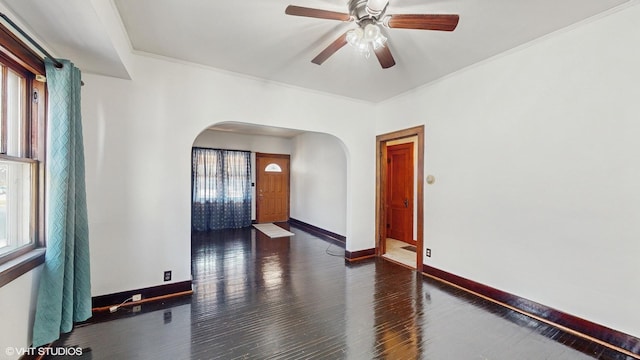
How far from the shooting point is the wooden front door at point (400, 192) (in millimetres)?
5613

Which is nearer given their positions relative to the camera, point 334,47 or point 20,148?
→ point 20,148

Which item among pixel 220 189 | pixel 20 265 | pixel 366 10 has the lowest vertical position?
pixel 20 265

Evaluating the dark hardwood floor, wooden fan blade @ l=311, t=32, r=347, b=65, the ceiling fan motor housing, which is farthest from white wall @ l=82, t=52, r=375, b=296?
the ceiling fan motor housing

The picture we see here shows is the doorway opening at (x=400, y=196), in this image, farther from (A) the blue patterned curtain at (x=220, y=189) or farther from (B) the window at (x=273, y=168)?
(A) the blue patterned curtain at (x=220, y=189)

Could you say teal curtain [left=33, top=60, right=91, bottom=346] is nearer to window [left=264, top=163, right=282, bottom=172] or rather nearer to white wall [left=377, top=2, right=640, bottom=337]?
white wall [left=377, top=2, right=640, bottom=337]

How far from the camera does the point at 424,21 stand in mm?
1754

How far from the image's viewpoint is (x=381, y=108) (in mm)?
4488

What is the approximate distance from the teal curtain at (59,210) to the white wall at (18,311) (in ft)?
0.15

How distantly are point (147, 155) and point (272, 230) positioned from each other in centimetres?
421

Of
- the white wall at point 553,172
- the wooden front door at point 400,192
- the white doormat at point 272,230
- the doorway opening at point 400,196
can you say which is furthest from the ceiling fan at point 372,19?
the white doormat at point 272,230

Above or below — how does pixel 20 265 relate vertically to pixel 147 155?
below

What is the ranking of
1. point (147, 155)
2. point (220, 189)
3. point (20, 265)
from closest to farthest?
point (20, 265)
point (147, 155)
point (220, 189)

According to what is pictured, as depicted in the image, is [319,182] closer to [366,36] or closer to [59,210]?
[366,36]

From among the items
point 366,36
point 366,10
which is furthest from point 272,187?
point 366,10
